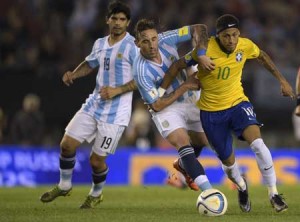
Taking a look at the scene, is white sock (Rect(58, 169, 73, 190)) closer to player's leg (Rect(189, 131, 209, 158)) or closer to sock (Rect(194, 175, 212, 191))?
player's leg (Rect(189, 131, 209, 158))

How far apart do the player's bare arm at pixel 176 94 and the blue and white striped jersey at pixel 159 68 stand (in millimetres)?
63

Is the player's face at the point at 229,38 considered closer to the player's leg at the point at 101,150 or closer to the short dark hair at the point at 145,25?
the short dark hair at the point at 145,25

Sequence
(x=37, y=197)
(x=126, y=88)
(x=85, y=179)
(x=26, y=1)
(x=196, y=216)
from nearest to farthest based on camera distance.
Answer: (x=196, y=216) → (x=126, y=88) → (x=37, y=197) → (x=85, y=179) → (x=26, y=1)

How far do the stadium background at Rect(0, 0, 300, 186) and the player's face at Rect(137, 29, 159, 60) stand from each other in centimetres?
864

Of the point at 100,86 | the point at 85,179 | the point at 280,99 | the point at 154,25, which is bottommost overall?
the point at 85,179

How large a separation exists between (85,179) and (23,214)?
888 centimetres

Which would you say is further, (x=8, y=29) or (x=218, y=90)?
(x=8, y=29)

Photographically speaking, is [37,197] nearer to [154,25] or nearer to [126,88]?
[126,88]

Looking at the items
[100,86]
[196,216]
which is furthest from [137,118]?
[196,216]

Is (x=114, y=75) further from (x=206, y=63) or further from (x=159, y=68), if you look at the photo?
(x=206, y=63)

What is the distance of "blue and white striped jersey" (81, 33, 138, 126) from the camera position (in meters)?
11.6

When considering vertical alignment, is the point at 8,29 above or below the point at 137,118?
above

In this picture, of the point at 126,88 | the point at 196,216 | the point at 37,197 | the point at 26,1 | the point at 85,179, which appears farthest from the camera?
the point at 26,1

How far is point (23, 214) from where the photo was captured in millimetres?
10656
